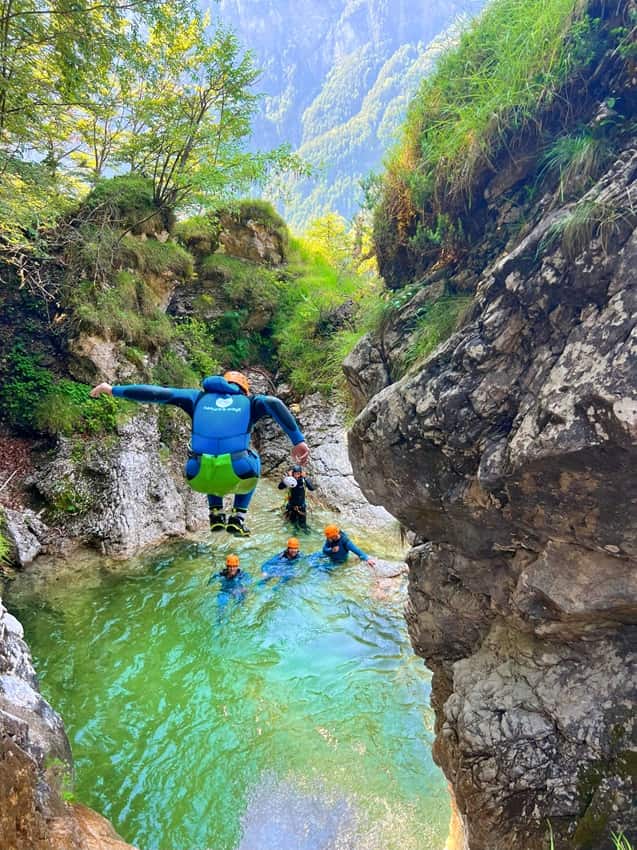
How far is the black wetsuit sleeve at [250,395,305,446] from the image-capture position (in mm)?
4070

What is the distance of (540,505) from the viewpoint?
243 centimetres

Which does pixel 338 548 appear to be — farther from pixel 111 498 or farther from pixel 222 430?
pixel 222 430

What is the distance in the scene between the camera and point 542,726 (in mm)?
2645

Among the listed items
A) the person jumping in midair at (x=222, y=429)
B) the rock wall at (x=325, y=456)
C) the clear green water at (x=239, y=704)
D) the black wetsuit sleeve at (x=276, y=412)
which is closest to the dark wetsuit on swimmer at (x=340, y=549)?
the clear green water at (x=239, y=704)

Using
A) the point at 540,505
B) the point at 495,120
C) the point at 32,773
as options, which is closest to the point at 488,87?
the point at 495,120

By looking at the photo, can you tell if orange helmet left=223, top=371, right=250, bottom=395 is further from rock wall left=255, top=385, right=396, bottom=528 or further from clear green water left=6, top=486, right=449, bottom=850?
rock wall left=255, top=385, right=396, bottom=528

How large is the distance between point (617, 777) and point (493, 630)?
1.01m

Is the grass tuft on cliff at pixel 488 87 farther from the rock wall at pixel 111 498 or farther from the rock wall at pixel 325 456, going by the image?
the rock wall at pixel 111 498

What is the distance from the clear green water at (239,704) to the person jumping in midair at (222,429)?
287cm

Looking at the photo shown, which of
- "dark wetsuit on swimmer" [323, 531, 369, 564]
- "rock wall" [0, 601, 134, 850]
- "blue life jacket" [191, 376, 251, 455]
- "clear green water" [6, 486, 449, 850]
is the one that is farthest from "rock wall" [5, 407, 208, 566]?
"blue life jacket" [191, 376, 251, 455]

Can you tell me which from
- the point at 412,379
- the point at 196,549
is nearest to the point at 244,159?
the point at 196,549

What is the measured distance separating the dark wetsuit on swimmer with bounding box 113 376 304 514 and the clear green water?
9.43 feet

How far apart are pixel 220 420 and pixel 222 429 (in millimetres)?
91

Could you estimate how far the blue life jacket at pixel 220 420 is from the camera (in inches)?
160
